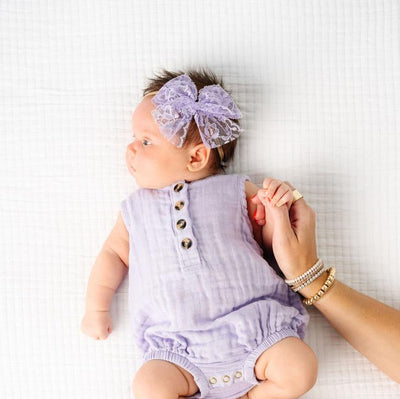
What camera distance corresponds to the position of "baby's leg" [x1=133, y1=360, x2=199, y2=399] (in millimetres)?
1210

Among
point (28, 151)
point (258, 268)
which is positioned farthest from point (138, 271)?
point (28, 151)

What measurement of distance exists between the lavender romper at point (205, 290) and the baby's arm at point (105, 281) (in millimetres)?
42

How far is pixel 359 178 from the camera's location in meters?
1.50

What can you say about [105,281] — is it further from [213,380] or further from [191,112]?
[191,112]

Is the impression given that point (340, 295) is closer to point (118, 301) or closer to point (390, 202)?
point (390, 202)

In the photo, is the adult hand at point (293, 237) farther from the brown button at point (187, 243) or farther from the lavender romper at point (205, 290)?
the brown button at point (187, 243)

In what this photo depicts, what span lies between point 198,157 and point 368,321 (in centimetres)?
55

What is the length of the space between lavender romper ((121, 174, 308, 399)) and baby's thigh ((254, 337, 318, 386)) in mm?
18

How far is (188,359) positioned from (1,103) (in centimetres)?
81

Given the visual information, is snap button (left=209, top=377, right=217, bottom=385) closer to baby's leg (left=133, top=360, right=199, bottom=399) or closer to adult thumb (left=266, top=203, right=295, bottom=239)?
baby's leg (left=133, top=360, right=199, bottom=399)

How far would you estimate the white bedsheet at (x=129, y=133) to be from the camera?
1.43 metres

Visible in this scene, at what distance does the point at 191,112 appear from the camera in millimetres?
1324

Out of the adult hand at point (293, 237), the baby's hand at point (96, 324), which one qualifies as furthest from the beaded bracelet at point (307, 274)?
the baby's hand at point (96, 324)

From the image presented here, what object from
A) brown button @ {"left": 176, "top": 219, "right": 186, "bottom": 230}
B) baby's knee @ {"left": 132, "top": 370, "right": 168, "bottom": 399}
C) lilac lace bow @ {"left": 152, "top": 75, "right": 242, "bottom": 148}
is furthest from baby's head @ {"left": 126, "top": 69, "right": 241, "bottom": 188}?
baby's knee @ {"left": 132, "top": 370, "right": 168, "bottom": 399}
